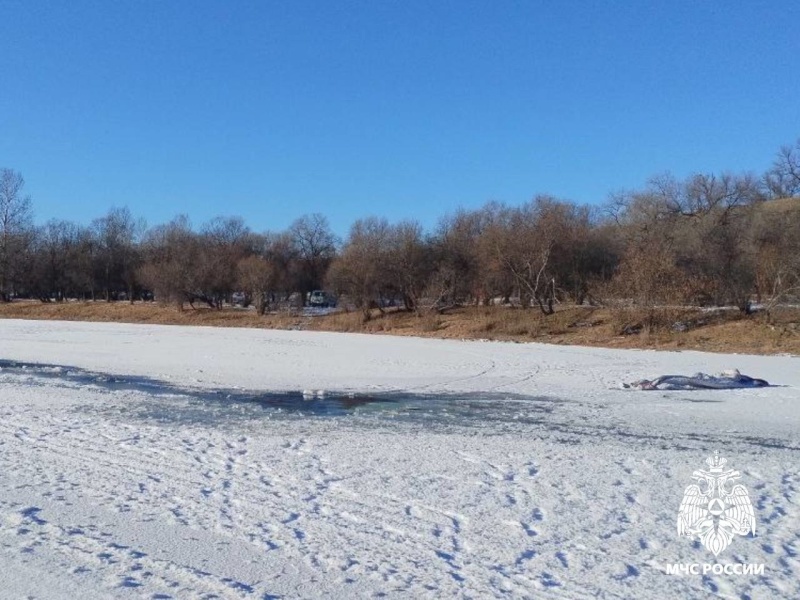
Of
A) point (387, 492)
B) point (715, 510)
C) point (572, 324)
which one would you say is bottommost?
point (715, 510)

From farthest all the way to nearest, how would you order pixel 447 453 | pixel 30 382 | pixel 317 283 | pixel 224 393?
pixel 317 283 → pixel 30 382 → pixel 224 393 → pixel 447 453

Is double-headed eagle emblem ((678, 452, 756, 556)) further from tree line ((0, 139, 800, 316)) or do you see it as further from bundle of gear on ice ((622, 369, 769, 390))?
tree line ((0, 139, 800, 316))

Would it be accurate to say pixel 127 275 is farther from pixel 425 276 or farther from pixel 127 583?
pixel 127 583

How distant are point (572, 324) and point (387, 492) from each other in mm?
35825

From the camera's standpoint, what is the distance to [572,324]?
4247 centimetres

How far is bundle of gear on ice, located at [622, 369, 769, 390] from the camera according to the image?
58.4 ft

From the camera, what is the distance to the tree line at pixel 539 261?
38875mm

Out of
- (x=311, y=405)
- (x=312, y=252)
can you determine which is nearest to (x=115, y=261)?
(x=312, y=252)

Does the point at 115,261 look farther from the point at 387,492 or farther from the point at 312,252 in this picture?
the point at 387,492

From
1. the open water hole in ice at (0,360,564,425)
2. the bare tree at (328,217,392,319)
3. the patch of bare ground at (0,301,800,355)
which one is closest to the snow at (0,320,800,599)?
the open water hole in ice at (0,360,564,425)

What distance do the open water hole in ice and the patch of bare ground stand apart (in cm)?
1888

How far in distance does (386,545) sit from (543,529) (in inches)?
61.6

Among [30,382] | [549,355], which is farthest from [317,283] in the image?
[30,382]

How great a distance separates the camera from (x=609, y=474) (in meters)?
9.05
